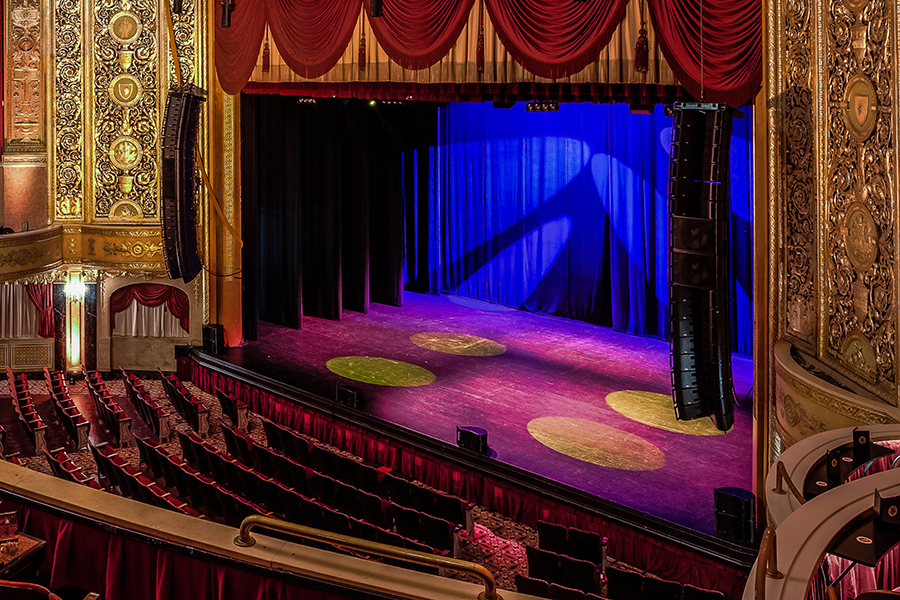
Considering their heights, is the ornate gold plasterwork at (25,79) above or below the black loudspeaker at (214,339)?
above

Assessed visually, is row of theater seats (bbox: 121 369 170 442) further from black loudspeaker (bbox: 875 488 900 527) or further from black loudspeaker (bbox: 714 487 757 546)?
black loudspeaker (bbox: 875 488 900 527)

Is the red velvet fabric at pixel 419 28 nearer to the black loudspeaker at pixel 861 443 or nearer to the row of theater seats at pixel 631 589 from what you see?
the row of theater seats at pixel 631 589

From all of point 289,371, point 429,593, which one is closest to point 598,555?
point 429,593

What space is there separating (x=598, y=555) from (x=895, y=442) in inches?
102

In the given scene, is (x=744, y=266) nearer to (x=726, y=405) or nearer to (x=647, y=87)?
(x=647, y=87)

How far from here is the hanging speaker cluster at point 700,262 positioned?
198 inches

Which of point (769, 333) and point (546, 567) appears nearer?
point (546, 567)

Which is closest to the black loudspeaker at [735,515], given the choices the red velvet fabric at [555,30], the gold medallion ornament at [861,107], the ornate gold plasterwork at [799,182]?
the ornate gold plasterwork at [799,182]

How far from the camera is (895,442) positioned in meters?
4.44

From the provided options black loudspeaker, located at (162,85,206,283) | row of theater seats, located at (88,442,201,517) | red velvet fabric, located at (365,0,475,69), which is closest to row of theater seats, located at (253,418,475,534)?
row of theater seats, located at (88,442,201,517)

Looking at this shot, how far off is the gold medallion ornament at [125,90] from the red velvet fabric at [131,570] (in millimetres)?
8666

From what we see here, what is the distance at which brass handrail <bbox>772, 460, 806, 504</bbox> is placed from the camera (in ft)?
11.2

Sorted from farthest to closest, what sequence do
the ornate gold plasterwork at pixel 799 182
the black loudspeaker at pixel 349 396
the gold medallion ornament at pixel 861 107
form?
the black loudspeaker at pixel 349 396
the ornate gold plasterwork at pixel 799 182
the gold medallion ornament at pixel 861 107

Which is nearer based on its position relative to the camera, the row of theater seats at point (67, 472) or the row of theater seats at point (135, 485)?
the row of theater seats at point (135, 485)
